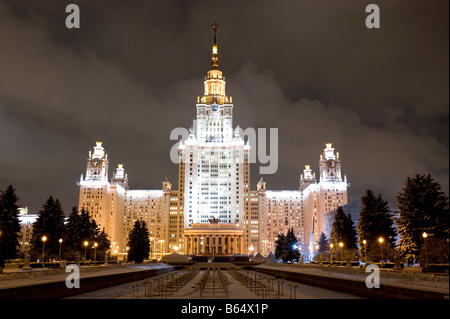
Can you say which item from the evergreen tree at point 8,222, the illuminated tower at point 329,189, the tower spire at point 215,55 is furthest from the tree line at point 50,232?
the tower spire at point 215,55

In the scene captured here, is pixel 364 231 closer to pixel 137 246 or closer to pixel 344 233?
pixel 344 233

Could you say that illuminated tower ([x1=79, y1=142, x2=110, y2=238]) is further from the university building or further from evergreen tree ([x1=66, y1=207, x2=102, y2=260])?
evergreen tree ([x1=66, y1=207, x2=102, y2=260])

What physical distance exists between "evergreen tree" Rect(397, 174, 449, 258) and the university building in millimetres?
116638

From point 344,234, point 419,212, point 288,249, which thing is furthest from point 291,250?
point 419,212

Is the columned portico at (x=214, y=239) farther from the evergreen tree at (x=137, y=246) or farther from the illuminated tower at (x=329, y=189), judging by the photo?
the evergreen tree at (x=137, y=246)

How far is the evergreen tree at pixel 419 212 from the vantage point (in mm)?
42638

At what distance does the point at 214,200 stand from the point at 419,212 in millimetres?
129176

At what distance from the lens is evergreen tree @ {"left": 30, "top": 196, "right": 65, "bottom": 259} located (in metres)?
64.8

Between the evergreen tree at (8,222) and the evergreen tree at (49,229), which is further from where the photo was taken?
the evergreen tree at (49,229)

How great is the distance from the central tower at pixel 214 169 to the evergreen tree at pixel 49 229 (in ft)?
318

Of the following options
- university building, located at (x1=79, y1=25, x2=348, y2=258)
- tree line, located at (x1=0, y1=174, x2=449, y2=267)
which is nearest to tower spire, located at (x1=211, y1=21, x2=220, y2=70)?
university building, located at (x1=79, y1=25, x2=348, y2=258)

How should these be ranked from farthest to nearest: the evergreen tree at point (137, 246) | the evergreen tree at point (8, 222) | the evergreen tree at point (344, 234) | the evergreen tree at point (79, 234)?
the evergreen tree at point (137, 246), the evergreen tree at point (344, 234), the evergreen tree at point (79, 234), the evergreen tree at point (8, 222)

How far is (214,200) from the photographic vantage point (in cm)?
16988

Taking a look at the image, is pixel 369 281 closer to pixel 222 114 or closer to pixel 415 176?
pixel 415 176
